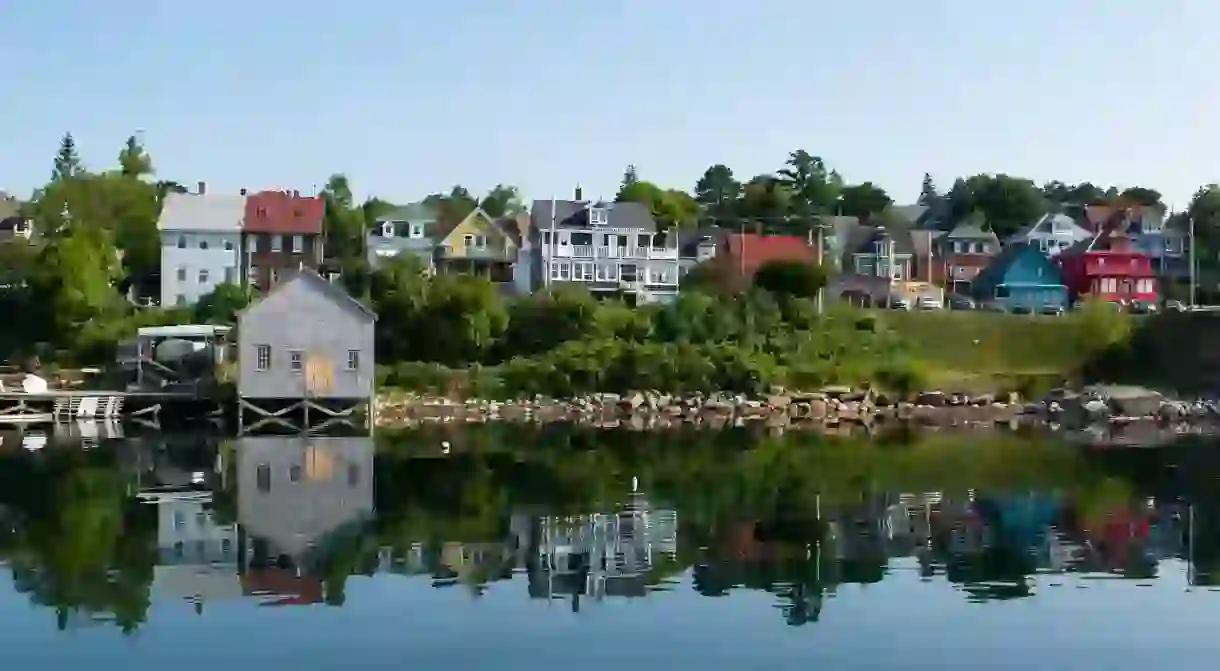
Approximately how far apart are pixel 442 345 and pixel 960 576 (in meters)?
42.3

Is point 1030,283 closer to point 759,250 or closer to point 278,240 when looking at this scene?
point 759,250

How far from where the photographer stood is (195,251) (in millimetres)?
80438

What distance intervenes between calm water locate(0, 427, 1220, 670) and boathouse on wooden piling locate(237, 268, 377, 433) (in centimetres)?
996

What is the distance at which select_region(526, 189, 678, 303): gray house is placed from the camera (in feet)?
277

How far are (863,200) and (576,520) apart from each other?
4145 inches

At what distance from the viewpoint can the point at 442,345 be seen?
6469 cm

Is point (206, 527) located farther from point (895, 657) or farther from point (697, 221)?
point (697, 221)

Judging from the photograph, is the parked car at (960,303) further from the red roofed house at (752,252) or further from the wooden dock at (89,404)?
the wooden dock at (89,404)

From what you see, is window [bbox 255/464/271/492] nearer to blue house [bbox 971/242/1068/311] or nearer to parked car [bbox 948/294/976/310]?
parked car [bbox 948/294/976/310]

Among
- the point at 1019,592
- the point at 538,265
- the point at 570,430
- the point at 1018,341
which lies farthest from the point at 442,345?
the point at 1019,592

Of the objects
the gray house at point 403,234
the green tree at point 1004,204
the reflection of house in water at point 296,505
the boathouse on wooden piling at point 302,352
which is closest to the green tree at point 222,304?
the gray house at point 403,234

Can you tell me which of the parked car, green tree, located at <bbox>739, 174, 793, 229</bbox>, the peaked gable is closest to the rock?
the peaked gable

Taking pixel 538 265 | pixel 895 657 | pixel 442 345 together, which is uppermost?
pixel 538 265

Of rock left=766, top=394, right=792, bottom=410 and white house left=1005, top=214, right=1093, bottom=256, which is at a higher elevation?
white house left=1005, top=214, right=1093, bottom=256
